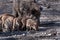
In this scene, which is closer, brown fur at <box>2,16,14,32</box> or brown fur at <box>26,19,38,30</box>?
brown fur at <box>2,16,14,32</box>

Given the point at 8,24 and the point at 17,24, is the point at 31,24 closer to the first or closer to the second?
the point at 17,24

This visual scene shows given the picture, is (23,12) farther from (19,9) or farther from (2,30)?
(2,30)

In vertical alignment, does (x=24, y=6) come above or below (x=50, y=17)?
above

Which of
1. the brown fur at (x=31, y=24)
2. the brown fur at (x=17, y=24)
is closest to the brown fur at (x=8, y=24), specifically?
the brown fur at (x=17, y=24)

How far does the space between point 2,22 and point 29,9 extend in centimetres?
138

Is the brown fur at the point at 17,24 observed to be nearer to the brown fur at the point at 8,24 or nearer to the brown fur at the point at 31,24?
the brown fur at the point at 8,24

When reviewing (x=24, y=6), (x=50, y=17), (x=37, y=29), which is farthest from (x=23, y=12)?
(x=50, y=17)

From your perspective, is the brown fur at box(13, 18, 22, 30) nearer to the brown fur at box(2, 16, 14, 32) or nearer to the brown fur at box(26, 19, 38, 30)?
the brown fur at box(2, 16, 14, 32)

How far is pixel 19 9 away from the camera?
46.7 feet

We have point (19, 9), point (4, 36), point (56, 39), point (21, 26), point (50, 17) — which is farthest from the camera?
point (50, 17)

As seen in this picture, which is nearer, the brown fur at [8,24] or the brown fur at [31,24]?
the brown fur at [8,24]

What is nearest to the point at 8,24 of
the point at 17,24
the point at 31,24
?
the point at 17,24

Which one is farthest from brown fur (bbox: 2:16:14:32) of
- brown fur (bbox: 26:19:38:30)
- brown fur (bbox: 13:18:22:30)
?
brown fur (bbox: 26:19:38:30)

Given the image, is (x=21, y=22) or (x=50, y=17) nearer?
(x=21, y=22)
